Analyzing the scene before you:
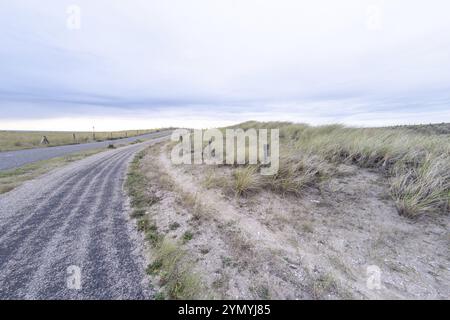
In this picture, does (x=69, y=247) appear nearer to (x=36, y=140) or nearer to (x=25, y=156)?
(x=25, y=156)

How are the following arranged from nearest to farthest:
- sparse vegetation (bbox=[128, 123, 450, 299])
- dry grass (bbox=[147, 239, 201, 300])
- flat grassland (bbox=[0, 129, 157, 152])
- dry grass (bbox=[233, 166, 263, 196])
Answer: dry grass (bbox=[147, 239, 201, 300]) < sparse vegetation (bbox=[128, 123, 450, 299]) < dry grass (bbox=[233, 166, 263, 196]) < flat grassland (bbox=[0, 129, 157, 152])

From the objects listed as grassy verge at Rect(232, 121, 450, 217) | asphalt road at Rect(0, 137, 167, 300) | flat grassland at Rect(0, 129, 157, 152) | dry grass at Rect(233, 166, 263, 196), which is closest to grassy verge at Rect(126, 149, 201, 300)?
asphalt road at Rect(0, 137, 167, 300)

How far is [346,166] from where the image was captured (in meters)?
5.57

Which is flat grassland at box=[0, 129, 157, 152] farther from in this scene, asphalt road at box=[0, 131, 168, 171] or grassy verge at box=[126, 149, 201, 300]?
grassy verge at box=[126, 149, 201, 300]

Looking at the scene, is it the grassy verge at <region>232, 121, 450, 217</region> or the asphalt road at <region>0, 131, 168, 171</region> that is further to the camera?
the asphalt road at <region>0, 131, 168, 171</region>

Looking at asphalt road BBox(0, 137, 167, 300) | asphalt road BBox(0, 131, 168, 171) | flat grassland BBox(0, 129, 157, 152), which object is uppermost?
flat grassland BBox(0, 129, 157, 152)

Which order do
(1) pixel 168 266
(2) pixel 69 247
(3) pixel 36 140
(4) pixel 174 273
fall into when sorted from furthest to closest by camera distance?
(3) pixel 36 140 < (2) pixel 69 247 < (1) pixel 168 266 < (4) pixel 174 273

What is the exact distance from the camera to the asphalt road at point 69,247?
7.39 ft

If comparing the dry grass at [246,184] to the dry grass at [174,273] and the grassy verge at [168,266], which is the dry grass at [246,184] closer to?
the grassy verge at [168,266]

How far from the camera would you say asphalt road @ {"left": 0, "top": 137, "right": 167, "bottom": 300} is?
2254 millimetres

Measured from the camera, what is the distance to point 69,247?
3.05 metres

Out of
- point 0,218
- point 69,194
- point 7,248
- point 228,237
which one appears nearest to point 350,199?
point 228,237

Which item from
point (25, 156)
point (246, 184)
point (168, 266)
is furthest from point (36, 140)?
point (168, 266)

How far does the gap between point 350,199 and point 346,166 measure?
1705 mm
